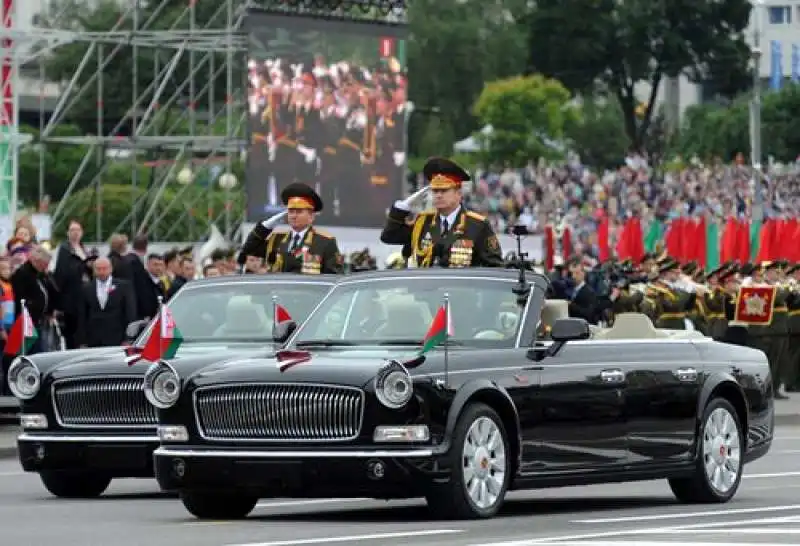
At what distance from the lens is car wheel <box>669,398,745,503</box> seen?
17.4 meters

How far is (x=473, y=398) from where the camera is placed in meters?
15.4

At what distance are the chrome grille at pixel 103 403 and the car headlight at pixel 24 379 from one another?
0.15m

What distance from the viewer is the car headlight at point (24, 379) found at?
728 inches

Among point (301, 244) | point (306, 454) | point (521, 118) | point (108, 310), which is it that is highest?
point (301, 244)

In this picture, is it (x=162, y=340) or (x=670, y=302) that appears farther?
(x=670, y=302)

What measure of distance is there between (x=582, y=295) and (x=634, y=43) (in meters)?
80.0

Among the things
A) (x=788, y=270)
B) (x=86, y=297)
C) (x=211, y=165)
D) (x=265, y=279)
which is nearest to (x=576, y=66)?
(x=211, y=165)

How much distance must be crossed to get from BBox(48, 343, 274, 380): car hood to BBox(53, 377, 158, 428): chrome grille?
6 centimetres

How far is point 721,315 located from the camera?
3525 centimetres

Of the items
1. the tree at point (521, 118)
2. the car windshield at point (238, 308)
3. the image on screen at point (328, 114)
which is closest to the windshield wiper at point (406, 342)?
the car windshield at point (238, 308)

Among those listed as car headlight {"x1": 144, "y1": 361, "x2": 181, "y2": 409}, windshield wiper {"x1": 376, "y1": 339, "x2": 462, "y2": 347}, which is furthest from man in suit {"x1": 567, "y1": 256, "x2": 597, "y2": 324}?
car headlight {"x1": 144, "y1": 361, "x2": 181, "y2": 409}

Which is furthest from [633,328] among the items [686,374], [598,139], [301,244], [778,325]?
[598,139]

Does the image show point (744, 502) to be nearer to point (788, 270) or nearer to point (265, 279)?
point (265, 279)

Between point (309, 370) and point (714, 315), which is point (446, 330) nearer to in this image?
point (309, 370)
